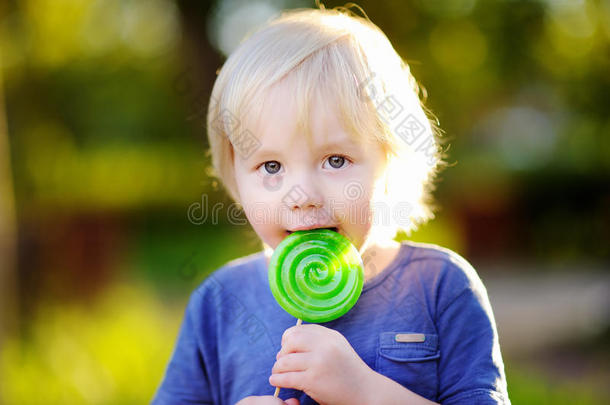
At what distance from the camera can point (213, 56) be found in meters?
6.30

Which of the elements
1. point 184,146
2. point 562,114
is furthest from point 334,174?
point 184,146

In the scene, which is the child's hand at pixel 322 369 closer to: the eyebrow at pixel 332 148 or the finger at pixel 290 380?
the finger at pixel 290 380

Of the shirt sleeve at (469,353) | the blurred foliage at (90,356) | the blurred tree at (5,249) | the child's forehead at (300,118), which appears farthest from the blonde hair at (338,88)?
the blurred tree at (5,249)

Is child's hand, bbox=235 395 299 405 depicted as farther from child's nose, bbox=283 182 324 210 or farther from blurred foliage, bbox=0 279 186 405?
blurred foliage, bbox=0 279 186 405

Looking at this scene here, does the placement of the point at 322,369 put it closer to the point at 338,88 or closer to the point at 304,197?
the point at 304,197

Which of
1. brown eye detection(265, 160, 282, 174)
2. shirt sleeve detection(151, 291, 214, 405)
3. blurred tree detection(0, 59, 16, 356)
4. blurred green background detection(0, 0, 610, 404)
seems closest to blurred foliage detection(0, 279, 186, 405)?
blurred green background detection(0, 0, 610, 404)

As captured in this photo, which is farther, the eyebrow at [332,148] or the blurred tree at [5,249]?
the blurred tree at [5,249]

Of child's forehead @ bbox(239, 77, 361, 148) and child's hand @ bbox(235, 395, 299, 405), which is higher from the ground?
child's forehead @ bbox(239, 77, 361, 148)

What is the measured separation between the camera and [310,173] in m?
1.38

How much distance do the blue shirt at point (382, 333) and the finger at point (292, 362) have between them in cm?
14

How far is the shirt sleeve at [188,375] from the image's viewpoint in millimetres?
1599

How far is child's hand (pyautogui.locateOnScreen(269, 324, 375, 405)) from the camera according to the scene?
4.37 feet

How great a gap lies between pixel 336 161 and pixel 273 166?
0.15 metres

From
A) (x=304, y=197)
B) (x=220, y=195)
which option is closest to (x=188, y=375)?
(x=304, y=197)
